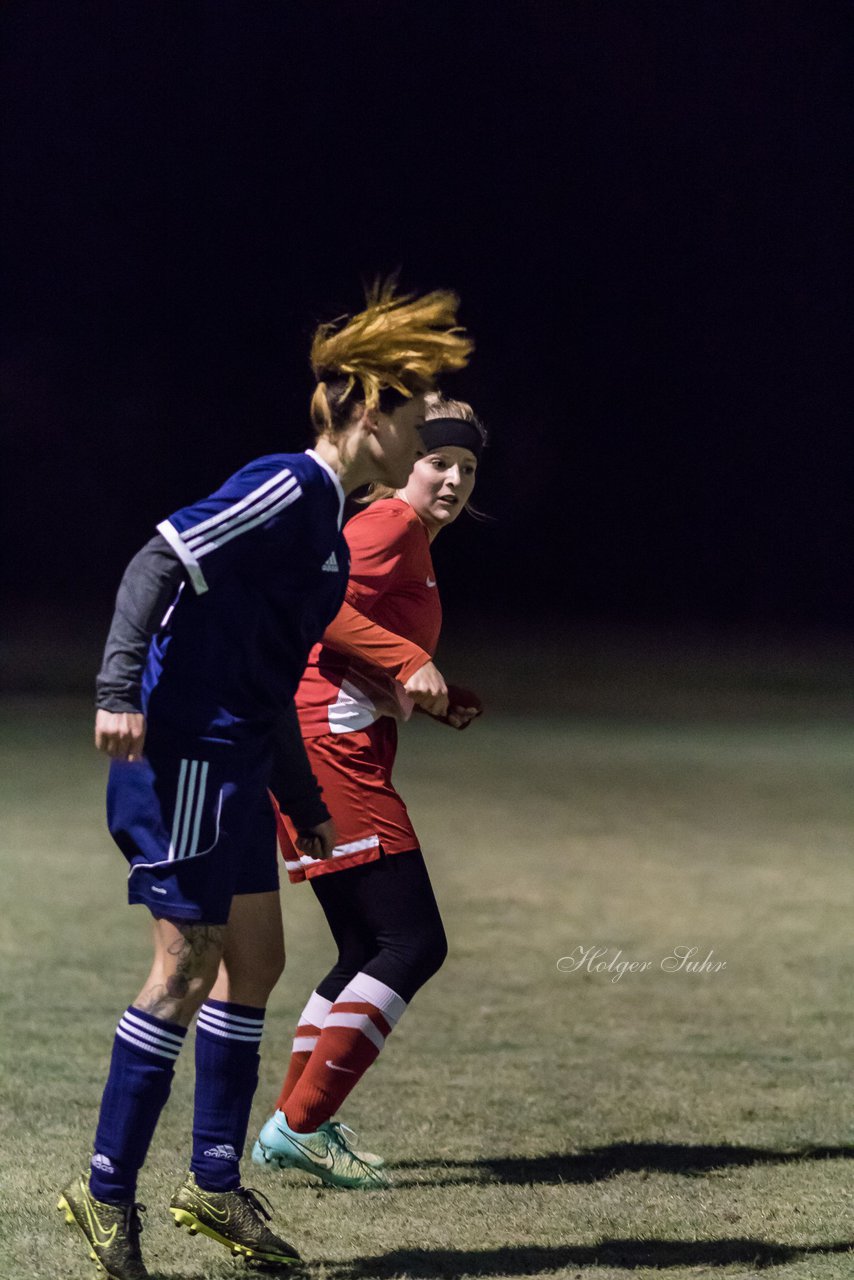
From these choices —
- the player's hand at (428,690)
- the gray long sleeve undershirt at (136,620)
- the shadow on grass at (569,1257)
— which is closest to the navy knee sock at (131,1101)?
the shadow on grass at (569,1257)

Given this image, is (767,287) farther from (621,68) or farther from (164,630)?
(164,630)

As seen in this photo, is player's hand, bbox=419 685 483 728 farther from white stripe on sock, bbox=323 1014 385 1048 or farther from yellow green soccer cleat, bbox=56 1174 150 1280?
yellow green soccer cleat, bbox=56 1174 150 1280

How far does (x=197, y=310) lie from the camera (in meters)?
23.1

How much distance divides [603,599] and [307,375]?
5.30 metres

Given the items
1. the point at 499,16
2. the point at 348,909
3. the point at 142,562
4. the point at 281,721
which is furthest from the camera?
the point at 499,16

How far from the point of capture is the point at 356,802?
362cm

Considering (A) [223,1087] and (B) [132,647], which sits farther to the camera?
(A) [223,1087]

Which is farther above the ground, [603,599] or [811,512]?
[811,512]

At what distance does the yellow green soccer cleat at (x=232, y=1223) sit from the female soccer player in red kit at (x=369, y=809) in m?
0.57

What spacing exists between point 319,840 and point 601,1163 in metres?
1.11

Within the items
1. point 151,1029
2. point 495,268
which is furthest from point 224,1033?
point 495,268

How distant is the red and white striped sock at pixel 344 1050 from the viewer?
11.6 ft

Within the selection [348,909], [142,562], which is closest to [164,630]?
[142,562]

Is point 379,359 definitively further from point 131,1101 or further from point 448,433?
point 131,1101
